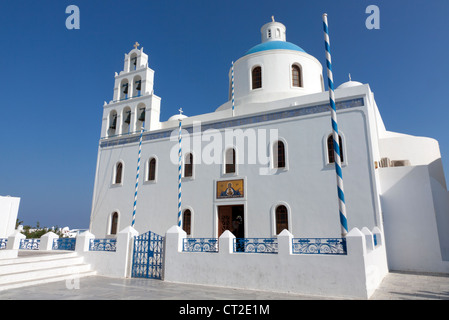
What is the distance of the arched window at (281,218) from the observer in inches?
427

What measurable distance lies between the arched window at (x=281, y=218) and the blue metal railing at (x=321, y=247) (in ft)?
13.1

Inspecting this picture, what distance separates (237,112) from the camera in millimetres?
14367

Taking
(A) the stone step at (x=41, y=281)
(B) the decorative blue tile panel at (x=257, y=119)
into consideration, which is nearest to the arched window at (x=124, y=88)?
(B) the decorative blue tile panel at (x=257, y=119)

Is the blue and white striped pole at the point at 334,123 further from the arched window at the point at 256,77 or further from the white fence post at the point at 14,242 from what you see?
the white fence post at the point at 14,242

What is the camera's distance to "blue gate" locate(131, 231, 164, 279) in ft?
27.5

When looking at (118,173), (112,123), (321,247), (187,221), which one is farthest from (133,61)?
(321,247)

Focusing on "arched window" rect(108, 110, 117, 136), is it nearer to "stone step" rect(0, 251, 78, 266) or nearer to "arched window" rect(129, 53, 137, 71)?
"arched window" rect(129, 53, 137, 71)

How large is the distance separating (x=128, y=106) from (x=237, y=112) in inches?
240

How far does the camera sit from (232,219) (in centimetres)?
1219

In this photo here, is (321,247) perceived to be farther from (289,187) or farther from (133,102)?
(133,102)

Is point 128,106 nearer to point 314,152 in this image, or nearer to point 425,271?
point 314,152

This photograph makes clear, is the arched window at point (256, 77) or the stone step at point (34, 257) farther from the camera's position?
the arched window at point (256, 77)
